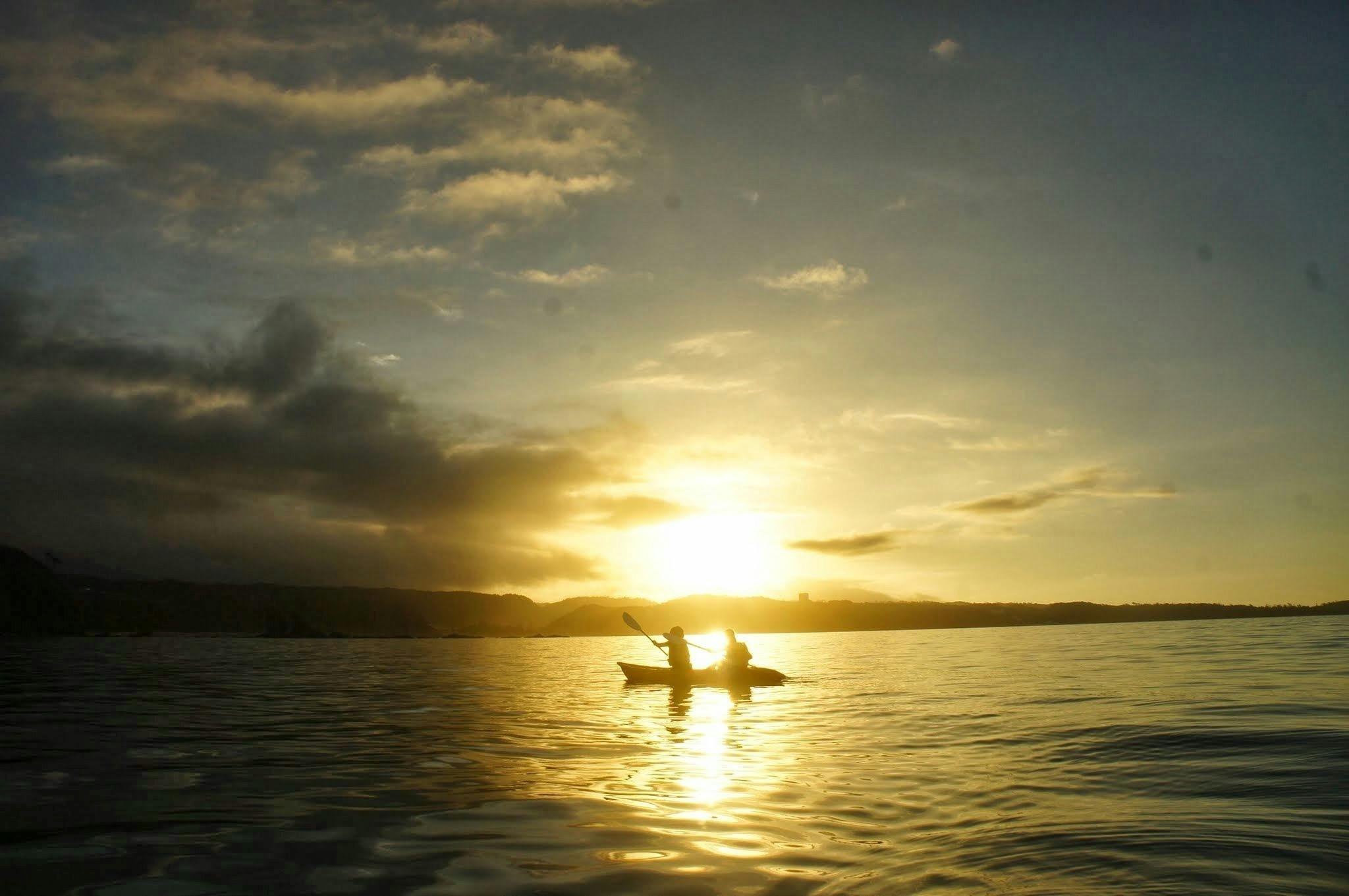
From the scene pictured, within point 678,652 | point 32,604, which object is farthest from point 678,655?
point 32,604

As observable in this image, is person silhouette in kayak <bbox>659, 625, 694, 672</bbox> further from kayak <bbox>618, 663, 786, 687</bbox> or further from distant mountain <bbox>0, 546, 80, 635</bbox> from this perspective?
distant mountain <bbox>0, 546, 80, 635</bbox>

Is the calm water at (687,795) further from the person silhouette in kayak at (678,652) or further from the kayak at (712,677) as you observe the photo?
the kayak at (712,677)

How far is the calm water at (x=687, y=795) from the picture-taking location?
8.45 meters

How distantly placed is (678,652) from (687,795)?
21673mm

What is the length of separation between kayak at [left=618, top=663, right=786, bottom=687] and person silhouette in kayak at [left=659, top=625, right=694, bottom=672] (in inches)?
9.4

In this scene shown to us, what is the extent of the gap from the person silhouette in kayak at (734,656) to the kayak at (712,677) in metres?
0.19

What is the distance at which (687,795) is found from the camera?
1270cm

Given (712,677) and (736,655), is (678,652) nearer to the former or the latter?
(712,677)

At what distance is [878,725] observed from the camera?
22172 mm

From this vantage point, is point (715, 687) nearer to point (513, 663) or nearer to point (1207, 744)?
point (1207, 744)

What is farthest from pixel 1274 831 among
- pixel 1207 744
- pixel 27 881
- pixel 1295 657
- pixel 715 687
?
pixel 1295 657

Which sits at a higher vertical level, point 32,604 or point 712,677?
point 712,677

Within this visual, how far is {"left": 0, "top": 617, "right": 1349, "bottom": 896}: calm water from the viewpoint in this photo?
8453mm

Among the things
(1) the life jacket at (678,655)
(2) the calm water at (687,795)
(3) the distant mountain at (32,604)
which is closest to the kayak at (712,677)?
(1) the life jacket at (678,655)
